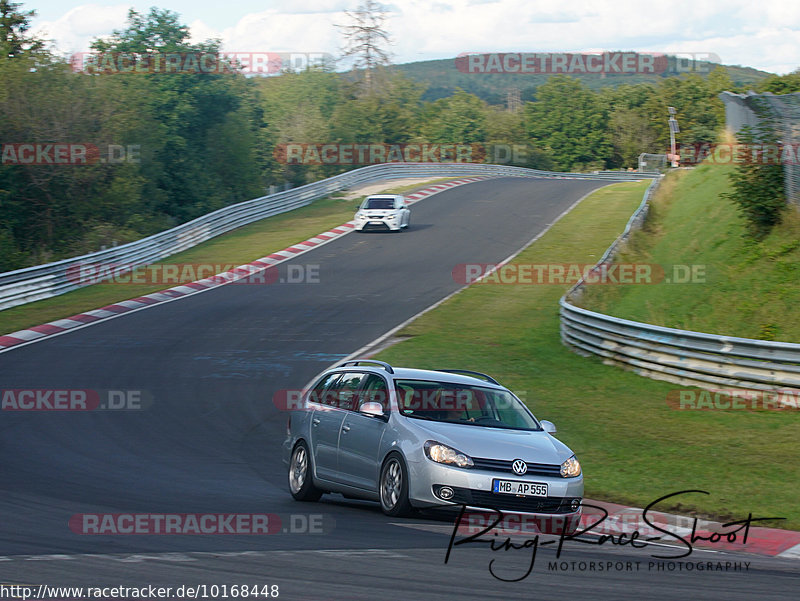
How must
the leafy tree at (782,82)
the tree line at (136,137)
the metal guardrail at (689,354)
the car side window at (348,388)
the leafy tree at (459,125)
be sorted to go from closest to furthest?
the car side window at (348,388) → the metal guardrail at (689,354) → the tree line at (136,137) → the leafy tree at (782,82) → the leafy tree at (459,125)

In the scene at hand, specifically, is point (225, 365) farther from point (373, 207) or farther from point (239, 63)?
point (239, 63)

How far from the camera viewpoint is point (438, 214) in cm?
4456

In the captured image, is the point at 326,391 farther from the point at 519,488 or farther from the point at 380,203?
the point at 380,203

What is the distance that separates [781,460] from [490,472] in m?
5.24

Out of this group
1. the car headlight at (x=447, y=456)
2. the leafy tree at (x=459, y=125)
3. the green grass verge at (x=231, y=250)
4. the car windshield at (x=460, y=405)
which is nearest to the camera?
the car headlight at (x=447, y=456)

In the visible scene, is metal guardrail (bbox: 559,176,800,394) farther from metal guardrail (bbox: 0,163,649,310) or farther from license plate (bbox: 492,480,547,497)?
metal guardrail (bbox: 0,163,649,310)

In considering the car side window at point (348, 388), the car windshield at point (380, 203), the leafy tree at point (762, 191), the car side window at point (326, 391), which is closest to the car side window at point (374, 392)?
the car side window at point (348, 388)

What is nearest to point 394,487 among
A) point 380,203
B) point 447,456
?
point 447,456

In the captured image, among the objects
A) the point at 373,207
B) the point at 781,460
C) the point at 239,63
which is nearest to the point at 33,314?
the point at 373,207

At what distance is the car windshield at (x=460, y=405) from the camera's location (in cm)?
972

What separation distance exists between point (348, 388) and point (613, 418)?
19.9 ft

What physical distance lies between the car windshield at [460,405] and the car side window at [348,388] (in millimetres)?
653

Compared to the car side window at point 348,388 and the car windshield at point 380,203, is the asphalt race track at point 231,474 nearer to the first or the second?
the car side window at point 348,388

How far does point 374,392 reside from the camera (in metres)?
10.2
